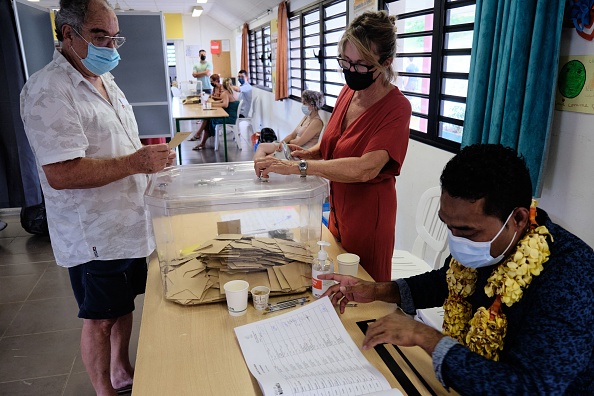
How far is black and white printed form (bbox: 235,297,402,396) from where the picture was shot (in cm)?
98

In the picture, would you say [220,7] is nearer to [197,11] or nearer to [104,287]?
[197,11]

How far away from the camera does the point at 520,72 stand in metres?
1.91

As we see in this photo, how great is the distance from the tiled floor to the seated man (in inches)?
74.7

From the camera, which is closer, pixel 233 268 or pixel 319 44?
pixel 233 268

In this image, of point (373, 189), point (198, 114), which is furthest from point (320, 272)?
point (198, 114)

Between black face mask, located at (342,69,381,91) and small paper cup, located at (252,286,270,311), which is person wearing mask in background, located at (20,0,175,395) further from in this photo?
black face mask, located at (342,69,381,91)

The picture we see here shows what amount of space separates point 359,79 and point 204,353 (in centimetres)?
115

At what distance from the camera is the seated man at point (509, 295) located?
87 cm

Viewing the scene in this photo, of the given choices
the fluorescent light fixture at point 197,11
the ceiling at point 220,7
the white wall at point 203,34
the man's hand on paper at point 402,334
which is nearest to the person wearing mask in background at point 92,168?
the man's hand on paper at point 402,334

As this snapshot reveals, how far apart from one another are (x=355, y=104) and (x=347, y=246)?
593 millimetres

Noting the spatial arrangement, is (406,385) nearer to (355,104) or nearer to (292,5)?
(355,104)

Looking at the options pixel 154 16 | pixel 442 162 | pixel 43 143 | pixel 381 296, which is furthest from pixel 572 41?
pixel 154 16

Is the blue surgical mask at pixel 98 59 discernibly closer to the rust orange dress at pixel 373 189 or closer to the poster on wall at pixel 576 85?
the rust orange dress at pixel 373 189

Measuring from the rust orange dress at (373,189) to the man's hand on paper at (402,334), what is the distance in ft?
2.40
